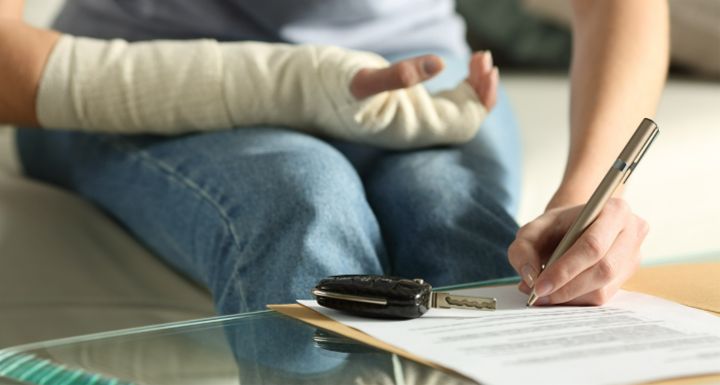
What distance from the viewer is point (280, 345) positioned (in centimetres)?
57

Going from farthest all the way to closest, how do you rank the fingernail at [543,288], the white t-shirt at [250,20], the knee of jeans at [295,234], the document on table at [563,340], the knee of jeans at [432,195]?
the white t-shirt at [250,20], the knee of jeans at [432,195], the knee of jeans at [295,234], the fingernail at [543,288], the document on table at [563,340]

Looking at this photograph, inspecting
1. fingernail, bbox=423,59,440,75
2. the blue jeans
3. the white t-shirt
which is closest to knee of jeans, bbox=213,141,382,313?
the blue jeans

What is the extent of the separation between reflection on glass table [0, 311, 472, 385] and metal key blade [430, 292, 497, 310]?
80 mm

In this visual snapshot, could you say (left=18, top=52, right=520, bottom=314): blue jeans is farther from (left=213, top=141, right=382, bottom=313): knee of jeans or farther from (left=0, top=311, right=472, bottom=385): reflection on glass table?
(left=0, top=311, right=472, bottom=385): reflection on glass table

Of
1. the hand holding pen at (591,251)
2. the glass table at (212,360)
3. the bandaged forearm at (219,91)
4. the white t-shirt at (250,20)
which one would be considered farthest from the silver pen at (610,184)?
the white t-shirt at (250,20)

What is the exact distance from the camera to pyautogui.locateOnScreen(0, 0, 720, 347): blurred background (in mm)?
1031

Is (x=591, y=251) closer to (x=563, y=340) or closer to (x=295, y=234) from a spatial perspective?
(x=563, y=340)

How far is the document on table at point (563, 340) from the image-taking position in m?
0.49

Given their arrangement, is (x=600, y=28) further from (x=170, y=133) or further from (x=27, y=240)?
(x=27, y=240)

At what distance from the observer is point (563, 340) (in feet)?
1.76

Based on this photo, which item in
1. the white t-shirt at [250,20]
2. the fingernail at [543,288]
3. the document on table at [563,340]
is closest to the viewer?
the document on table at [563,340]

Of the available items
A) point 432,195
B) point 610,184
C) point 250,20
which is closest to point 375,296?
point 610,184

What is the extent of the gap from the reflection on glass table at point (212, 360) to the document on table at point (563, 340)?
0.06 feet

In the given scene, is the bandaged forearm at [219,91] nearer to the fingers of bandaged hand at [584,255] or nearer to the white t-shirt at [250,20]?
the white t-shirt at [250,20]
